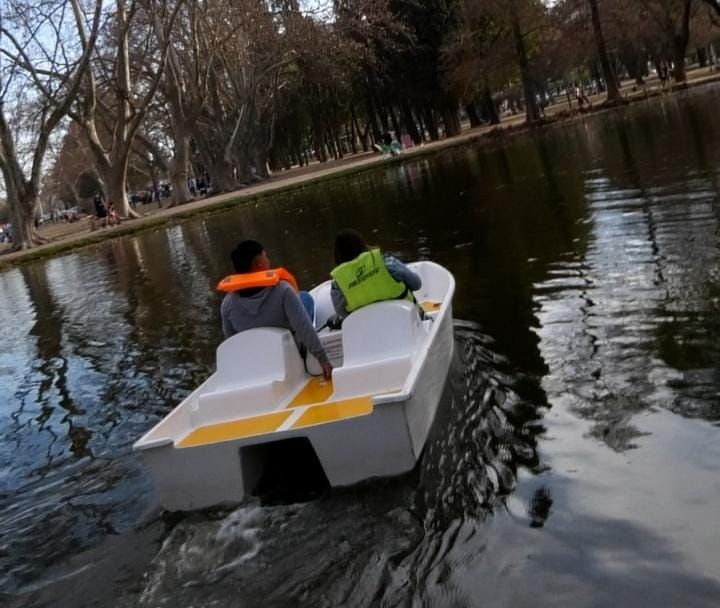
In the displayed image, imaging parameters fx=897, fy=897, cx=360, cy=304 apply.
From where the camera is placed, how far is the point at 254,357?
6.92 metres

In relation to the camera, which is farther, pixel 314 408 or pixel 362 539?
pixel 314 408

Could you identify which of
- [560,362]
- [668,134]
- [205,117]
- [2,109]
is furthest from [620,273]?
[205,117]

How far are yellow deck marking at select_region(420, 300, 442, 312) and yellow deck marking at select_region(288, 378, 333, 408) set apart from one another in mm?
1837

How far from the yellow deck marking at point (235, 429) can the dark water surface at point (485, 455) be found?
47 centimetres

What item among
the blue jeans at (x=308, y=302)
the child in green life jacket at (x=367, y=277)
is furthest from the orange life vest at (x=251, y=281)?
the blue jeans at (x=308, y=302)

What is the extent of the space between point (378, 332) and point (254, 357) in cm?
98

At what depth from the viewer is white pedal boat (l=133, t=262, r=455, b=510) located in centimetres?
552

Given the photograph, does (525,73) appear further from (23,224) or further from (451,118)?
(23,224)

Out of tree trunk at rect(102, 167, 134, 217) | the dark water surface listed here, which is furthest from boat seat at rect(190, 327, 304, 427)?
tree trunk at rect(102, 167, 134, 217)

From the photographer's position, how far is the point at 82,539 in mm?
5926

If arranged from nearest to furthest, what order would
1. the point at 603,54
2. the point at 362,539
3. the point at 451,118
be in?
1. the point at 362,539
2. the point at 603,54
3. the point at 451,118

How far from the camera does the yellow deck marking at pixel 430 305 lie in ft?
28.4

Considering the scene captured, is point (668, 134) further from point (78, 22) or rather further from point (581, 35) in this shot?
point (581, 35)

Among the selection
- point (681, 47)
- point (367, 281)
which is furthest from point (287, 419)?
point (681, 47)
